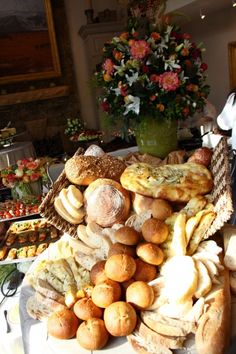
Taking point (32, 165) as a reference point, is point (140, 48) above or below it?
above

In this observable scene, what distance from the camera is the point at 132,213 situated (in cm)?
105

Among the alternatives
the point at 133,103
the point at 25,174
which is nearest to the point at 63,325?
the point at 133,103

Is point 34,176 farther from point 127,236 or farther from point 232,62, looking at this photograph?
point 232,62

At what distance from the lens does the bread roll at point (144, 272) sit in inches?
31.7

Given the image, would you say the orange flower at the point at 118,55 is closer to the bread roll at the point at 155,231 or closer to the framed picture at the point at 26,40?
the bread roll at the point at 155,231

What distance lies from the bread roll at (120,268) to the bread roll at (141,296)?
36 millimetres

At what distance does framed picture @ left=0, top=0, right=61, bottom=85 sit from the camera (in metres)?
5.51

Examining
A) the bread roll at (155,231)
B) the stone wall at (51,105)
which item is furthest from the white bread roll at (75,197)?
the stone wall at (51,105)

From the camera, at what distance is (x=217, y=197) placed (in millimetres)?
923

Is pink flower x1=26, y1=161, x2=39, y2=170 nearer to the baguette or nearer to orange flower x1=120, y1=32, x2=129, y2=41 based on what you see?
orange flower x1=120, y1=32, x2=129, y2=41

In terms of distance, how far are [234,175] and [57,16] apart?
5628 millimetres

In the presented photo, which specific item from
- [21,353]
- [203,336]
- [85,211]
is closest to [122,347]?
[203,336]

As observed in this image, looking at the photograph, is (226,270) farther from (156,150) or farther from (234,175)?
(156,150)

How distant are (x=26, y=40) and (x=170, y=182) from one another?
5.57 m
